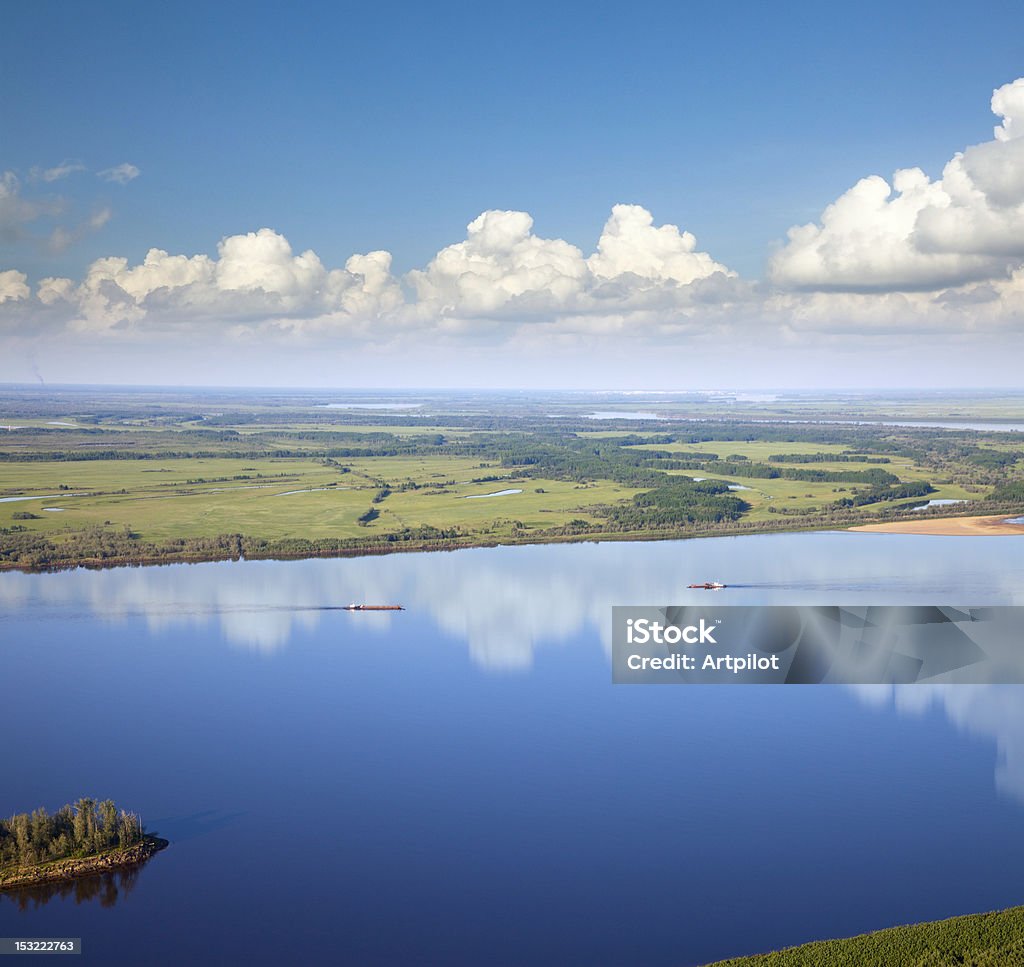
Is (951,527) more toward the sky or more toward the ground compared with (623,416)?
Result: more toward the ground

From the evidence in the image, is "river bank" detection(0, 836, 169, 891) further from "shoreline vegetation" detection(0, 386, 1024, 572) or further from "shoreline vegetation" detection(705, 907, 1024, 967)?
"shoreline vegetation" detection(0, 386, 1024, 572)

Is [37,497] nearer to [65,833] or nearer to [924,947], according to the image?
[65,833]

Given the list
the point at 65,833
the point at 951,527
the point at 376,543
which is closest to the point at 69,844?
the point at 65,833

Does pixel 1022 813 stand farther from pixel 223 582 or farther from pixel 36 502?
pixel 36 502

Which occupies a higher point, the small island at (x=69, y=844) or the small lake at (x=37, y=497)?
the small lake at (x=37, y=497)

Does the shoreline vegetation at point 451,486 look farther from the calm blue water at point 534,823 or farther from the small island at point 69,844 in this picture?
the small island at point 69,844

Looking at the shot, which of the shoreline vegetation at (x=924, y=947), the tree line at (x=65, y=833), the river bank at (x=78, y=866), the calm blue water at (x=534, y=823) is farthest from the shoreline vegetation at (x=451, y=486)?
the shoreline vegetation at (x=924, y=947)
